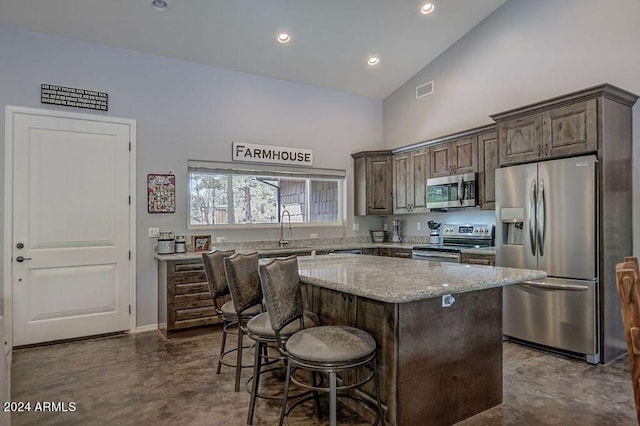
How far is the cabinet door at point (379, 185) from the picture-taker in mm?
6059

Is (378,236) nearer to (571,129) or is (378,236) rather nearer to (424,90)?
(424,90)

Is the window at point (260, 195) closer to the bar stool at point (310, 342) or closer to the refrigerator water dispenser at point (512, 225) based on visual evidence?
the refrigerator water dispenser at point (512, 225)

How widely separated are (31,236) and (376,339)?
3823 millimetres

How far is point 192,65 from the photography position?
489 centimetres

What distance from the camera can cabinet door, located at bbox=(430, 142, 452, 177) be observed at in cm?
516

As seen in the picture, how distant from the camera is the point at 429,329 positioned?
221 centimetres

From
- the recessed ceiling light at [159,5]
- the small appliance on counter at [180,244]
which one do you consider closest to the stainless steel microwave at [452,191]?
the small appliance on counter at [180,244]

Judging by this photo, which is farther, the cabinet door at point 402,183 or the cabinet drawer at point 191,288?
the cabinet door at point 402,183

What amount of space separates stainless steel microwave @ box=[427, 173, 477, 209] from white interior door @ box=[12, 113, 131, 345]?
3889 millimetres

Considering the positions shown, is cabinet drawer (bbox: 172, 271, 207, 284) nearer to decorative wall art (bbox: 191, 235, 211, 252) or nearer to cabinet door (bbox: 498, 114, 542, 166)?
decorative wall art (bbox: 191, 235, 211, 252)

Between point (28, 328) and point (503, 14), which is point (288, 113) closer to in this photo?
point (503, 14)

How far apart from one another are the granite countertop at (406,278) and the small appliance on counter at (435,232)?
263 cm

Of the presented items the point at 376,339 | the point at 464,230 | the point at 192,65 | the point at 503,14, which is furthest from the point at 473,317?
the point at 192,65

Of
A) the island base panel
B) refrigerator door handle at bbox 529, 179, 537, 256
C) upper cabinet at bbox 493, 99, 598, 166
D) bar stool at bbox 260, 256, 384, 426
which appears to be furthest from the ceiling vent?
bar stool at bbox 260, 256, 384, 426
